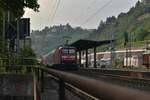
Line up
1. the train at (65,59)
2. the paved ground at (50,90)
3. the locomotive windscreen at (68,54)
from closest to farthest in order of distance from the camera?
the paved ground at (50,90) → the train at (65,59) → the locomotive windscreen at (68,54)

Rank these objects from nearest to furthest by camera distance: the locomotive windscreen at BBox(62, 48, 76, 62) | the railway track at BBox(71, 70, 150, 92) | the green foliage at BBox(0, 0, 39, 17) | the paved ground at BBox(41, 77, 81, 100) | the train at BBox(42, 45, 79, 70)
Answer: the railway track at BBox(71, 70, 150, 92) < the paved ground at BBox(41, 77, 81, 100) < the green foliage at BBox(0, 0, 39, 17) < the train at BBox(42, 45, 79, 70) < the locomotive windscreen at BBox(62, 48, 76, 62)

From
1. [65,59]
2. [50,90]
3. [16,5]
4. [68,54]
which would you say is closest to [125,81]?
[50,90]

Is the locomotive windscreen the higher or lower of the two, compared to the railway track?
higher

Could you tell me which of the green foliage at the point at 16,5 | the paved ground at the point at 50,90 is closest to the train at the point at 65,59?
the green foliage at the point at 16,5

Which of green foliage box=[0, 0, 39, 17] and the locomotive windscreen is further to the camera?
the locomotive windscreen

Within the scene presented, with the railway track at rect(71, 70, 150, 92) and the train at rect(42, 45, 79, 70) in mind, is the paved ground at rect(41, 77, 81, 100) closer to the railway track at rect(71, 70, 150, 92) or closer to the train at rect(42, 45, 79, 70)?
the railway track at rect(71, 70, 150, 92)

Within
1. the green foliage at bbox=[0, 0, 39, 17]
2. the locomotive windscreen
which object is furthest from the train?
the green foliage at bbox=[0, 0, 39, 17]

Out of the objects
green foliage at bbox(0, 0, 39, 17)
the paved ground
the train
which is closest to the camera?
the paved ground

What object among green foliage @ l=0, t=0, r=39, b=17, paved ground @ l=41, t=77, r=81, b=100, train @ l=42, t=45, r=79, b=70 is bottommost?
paved ground @ l=41, t=77, r=81, b=100

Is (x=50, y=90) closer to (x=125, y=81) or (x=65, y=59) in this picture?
(x=125, y=81)

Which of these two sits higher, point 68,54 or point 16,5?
point 16,5

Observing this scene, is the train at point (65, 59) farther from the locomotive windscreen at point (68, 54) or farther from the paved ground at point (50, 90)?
the paved ground at point (50, 90)

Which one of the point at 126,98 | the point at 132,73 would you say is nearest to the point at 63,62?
the point at 132,73

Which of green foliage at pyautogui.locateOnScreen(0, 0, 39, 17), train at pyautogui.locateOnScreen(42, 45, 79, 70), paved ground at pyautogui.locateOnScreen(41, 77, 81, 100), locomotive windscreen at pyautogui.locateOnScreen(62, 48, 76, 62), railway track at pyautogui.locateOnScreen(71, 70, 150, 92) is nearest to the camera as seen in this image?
railway track at pyautogui.locateOnScreen(71, 70, 150, 92)
